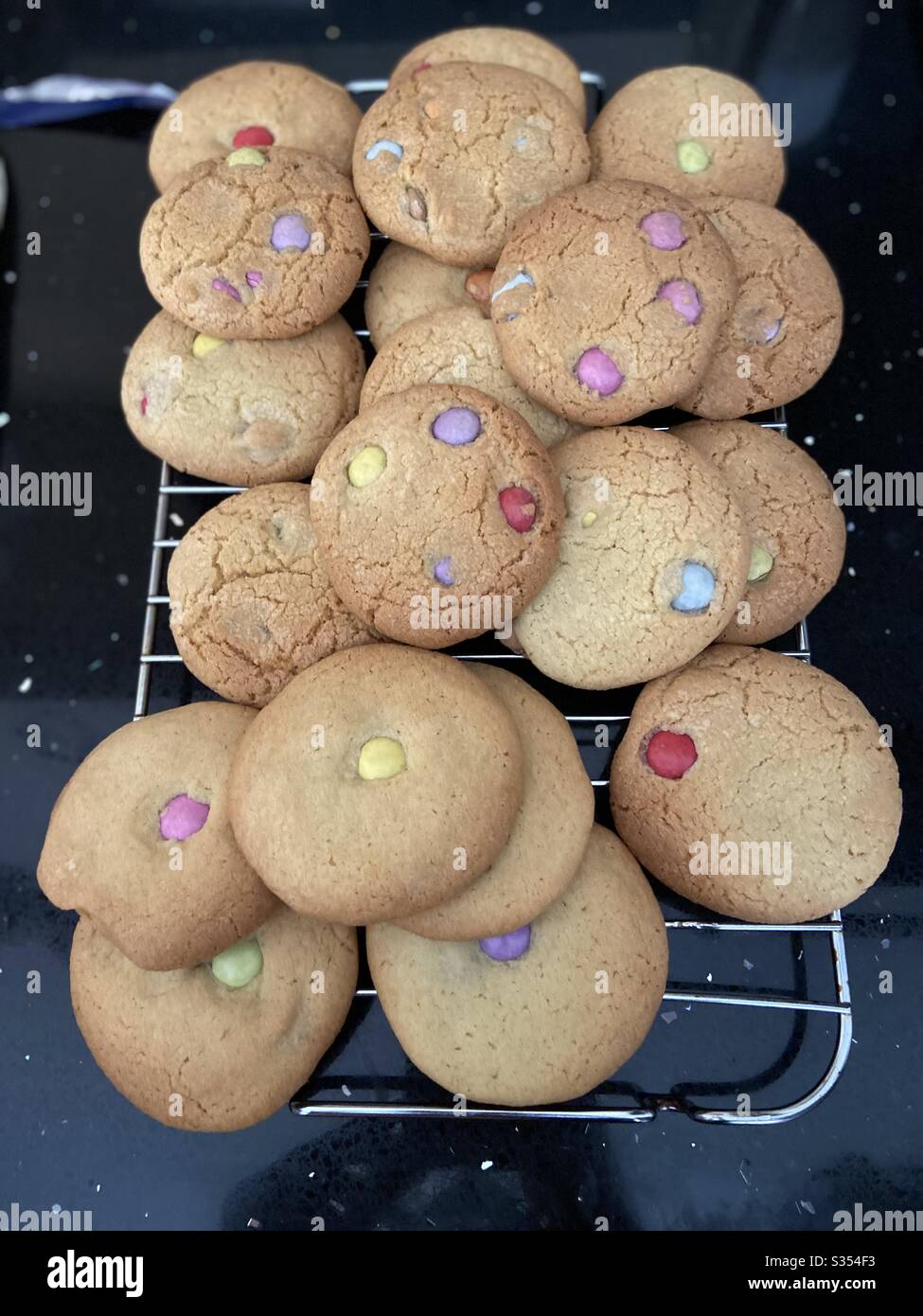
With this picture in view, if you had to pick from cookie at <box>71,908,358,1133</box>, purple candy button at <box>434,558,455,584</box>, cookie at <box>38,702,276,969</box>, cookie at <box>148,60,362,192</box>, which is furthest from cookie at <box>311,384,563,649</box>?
cookie at <box>148,60,362,192</box>

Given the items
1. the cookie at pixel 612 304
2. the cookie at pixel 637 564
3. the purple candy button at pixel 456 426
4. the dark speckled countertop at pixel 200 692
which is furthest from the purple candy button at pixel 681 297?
the dark speckled countertop at pixel 200 692

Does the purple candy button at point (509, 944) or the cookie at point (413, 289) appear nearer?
the purple candy button at point (509, 944)

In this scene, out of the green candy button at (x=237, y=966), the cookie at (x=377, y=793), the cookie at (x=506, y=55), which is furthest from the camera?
the cookie at (x=506, y=55)

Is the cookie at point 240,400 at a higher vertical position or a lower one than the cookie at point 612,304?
lower

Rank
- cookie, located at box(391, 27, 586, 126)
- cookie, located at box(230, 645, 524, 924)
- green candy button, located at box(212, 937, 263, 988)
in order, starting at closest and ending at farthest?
1. cookie, located at box(230, 645, 524, 924)
2. green candy button, located at box(212, 937, 263, 988)
3. cookie, located at box(391, 27, 586, 126)

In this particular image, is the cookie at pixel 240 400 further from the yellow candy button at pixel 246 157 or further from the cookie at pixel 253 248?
the yellow candy button at pixel 246 157

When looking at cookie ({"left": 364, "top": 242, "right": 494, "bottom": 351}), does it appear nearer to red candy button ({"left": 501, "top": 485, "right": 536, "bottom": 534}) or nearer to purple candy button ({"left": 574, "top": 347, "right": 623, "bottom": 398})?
purple candy button ({"left": 574, "top": 347, "right": 623, "bottom": 398})
